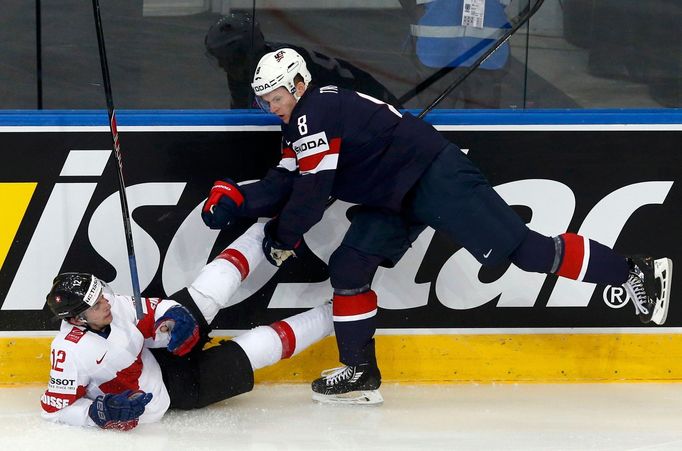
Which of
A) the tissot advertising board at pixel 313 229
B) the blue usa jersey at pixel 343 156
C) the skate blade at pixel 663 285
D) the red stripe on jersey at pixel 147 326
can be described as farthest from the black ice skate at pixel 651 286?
the red stripe on jersey at pixel 147 326

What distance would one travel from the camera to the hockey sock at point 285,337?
4.14 meters

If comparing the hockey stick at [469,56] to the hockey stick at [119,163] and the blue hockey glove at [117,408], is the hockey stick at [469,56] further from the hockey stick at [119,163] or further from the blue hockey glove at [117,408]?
the blue hockey glove at [117,408]

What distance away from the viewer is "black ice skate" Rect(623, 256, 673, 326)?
4215 millimetres

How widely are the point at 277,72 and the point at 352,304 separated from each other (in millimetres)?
796

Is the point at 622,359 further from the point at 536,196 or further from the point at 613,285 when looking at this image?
the point at 536,196

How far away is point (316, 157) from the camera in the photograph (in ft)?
13.0

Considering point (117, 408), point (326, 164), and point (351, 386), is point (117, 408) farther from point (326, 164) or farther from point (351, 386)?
point (326, 164)

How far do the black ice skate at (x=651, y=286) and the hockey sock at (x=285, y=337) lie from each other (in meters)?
1.04

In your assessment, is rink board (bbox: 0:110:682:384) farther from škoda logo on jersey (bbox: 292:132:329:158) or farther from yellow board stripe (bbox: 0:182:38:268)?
škoda logo on jersey (bbox: 292:132:329:158)

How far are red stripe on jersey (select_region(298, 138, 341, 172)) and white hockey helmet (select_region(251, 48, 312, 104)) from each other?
0.21 metres

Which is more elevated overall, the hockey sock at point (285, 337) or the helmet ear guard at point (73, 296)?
the helmet ear guard at point (73, 296)

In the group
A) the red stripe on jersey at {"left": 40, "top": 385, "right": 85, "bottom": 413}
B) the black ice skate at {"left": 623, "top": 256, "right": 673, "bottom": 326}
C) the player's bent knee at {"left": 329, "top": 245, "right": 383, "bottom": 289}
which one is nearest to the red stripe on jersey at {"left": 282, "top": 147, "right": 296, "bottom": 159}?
the player's bent knee at {"left": 329, "top": 245, "right": 383, "bottom": 289}

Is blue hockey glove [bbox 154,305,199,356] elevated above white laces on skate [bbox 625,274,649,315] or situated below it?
below

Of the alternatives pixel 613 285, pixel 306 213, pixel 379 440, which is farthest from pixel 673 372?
pixel 306 213
